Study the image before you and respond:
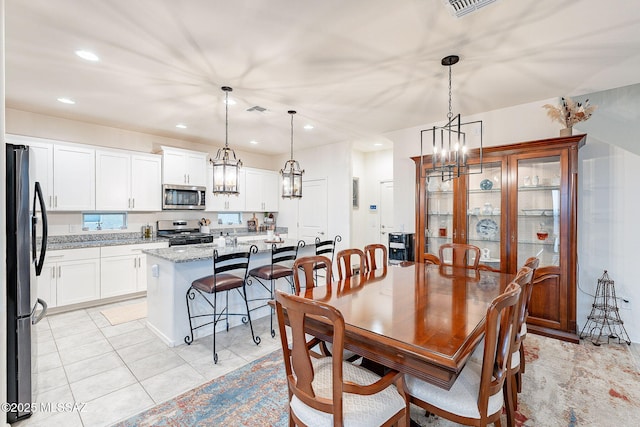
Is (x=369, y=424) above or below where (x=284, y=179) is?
below

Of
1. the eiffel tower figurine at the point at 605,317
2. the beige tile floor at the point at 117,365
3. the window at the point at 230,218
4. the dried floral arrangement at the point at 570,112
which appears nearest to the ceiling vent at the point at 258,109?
the beige tile floor at the point at 117,365

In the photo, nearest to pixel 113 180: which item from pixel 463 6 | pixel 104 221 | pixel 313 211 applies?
pixel 104 221

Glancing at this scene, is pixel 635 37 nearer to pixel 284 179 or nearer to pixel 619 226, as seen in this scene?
pixel 619 226

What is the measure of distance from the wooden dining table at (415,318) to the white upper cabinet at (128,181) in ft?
13.0

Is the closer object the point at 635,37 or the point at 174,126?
the point at 635,37

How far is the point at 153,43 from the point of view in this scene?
7.95 ft

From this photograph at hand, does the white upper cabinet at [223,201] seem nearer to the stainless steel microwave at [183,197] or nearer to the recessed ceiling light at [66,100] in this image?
the stainless steel microwave at [183,197]

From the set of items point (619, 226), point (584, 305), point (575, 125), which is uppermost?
point (575, 125)

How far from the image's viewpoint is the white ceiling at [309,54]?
2043 millimetres

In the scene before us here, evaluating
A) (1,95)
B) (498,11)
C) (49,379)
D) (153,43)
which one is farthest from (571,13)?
(49,379)

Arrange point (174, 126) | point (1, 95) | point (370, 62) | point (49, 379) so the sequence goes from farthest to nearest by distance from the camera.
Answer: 1. point (174, 126)
2. point (370, 62)
3. point (49, 379)
4. point (1, 95)

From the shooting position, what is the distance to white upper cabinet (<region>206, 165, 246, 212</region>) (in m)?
5.80

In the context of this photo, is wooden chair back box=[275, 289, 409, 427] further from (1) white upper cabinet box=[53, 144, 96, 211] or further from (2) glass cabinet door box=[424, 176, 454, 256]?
(1) white upper cabinet box=[53, 144, 96, 211]

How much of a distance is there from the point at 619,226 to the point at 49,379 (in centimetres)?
565
